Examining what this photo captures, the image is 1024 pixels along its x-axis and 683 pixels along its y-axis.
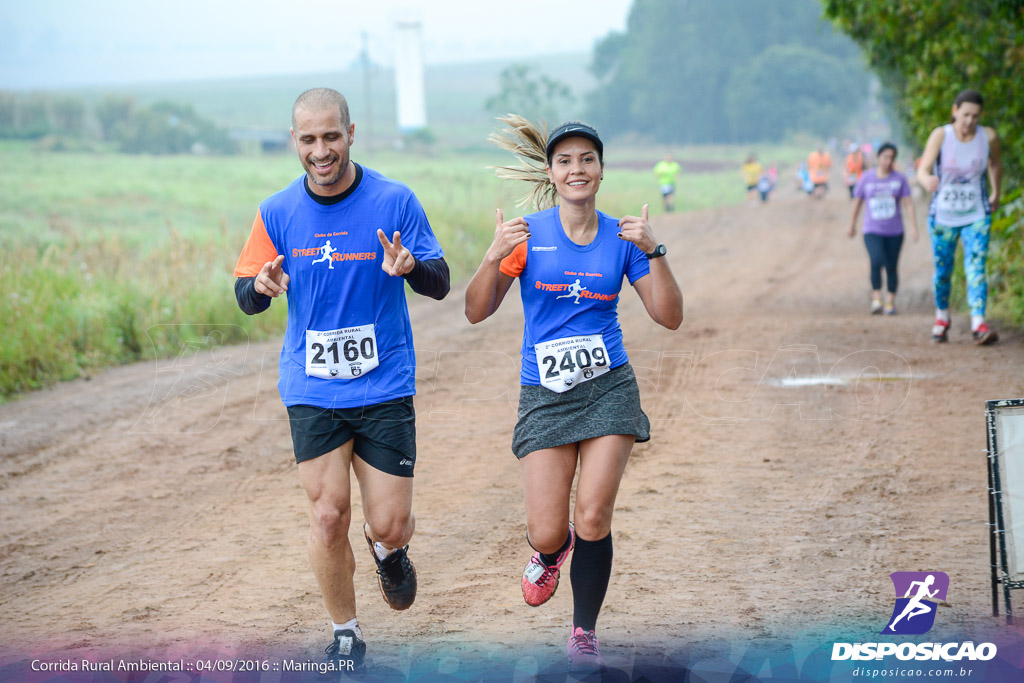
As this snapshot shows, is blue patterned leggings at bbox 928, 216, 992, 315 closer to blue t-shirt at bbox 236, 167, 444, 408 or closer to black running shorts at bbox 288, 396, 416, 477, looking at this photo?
blue t-shirt at bbox 236, 167, 444, 408

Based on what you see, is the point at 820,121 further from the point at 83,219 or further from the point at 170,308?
the point at 170,308

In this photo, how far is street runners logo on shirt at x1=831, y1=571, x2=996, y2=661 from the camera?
14.0ft

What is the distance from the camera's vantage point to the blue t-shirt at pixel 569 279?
14.3ft

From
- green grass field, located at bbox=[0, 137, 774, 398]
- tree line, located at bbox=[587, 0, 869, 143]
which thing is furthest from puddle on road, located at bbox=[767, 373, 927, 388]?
tree line, located at bbox=[587, 0, 869, 143]

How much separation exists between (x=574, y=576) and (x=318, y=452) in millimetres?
1216

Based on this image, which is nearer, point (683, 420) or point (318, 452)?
point (318, 452)

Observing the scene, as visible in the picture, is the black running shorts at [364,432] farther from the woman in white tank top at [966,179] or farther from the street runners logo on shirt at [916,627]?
the woman in white tank top at [966,179]

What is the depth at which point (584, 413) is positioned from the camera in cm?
434

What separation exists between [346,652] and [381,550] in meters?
0.48

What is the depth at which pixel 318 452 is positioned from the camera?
436 cm

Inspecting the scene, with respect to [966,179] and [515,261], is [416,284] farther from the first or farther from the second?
[966,179]

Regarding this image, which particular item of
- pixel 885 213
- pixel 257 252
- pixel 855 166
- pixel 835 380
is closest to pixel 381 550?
pixel 257 252

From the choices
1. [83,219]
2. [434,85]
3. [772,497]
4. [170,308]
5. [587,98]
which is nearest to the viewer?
[772,497]

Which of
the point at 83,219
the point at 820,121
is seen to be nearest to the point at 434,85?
the point at 820,121
